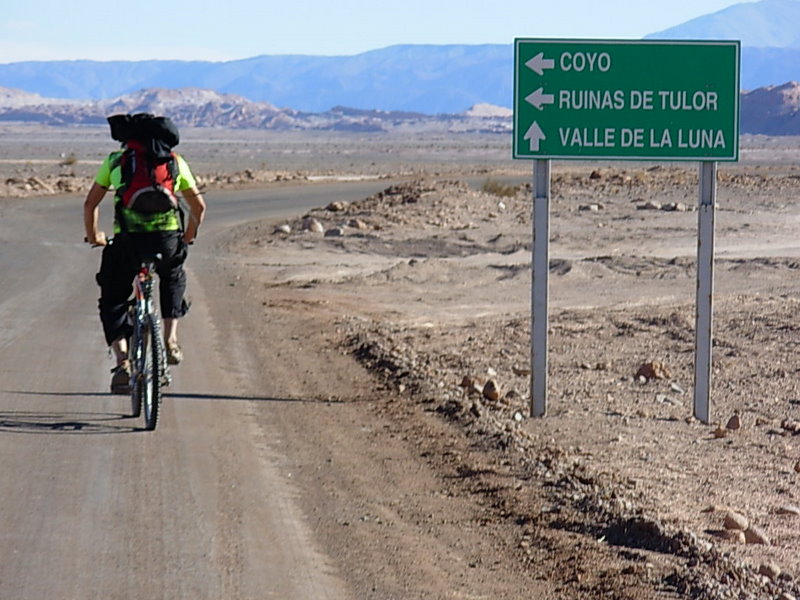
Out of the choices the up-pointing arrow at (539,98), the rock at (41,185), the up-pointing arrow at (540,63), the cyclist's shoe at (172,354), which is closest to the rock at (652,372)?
the up-pointing arrow at (539,98)

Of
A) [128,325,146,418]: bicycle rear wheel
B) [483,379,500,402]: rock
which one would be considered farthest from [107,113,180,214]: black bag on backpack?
[483,379,500,402]: rock

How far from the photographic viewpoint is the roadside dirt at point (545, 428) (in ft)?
17.8

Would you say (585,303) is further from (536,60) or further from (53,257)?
(53,257)

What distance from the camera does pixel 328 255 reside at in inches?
815

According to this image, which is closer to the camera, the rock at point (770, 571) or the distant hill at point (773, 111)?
the rock at point (770, 571)

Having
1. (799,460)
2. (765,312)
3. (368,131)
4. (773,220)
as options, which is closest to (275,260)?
(765,312)

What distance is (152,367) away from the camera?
7445mm

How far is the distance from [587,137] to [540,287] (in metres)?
1.06

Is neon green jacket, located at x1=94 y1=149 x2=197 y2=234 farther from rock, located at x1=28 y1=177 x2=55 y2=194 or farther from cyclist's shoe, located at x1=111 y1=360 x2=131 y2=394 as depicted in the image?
rock, located at x1=28 y1=177 x2=55 y2=194

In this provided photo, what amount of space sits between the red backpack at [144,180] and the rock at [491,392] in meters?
2.83

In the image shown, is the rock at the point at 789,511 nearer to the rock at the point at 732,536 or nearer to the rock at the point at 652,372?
the rock at the point at 732,536

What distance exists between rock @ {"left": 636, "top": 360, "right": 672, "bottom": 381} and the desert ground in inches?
0.6

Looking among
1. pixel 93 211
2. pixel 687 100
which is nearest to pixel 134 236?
pixel 93 211

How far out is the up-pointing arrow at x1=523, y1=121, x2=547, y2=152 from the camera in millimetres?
8266
